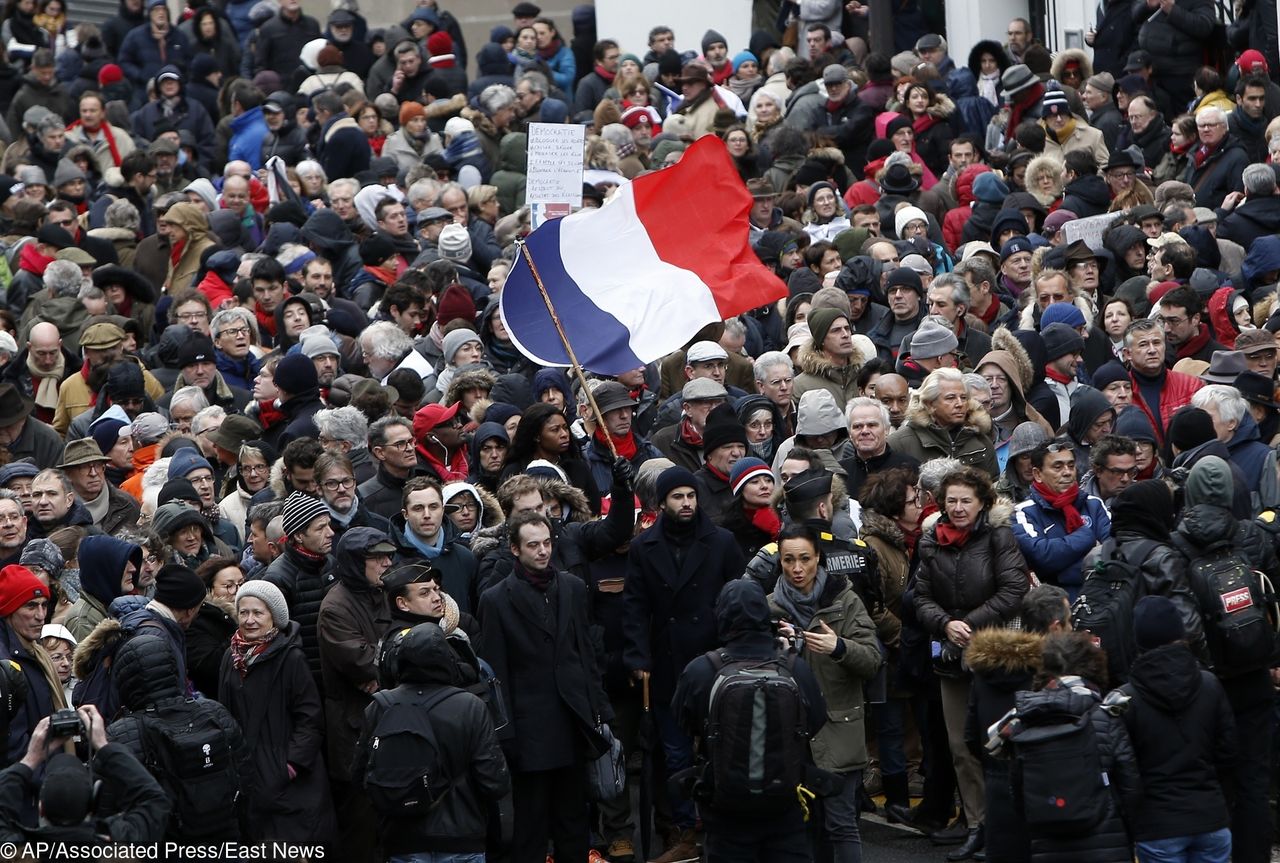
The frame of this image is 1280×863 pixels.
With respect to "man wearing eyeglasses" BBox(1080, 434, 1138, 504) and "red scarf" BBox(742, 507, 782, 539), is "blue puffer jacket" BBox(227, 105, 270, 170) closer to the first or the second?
"red scarf" BBox(742, 507, 782, 539)

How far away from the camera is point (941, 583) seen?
9719mm

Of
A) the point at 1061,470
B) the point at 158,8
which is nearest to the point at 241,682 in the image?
the point at 1061,470

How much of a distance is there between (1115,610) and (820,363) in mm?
3992

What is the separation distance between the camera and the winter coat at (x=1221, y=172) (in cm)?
1595

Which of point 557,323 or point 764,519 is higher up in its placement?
point 557,323

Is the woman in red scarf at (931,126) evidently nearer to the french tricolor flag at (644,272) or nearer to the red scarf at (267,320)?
the red scarf at (267,320)

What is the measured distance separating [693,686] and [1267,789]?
251 cm

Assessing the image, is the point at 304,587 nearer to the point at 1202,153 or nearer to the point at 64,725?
the point at 64,725

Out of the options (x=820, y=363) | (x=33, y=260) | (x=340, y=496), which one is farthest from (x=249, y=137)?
(x=340, y=496)

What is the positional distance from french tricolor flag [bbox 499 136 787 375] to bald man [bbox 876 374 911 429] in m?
1.08

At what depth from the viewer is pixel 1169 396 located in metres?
11.9

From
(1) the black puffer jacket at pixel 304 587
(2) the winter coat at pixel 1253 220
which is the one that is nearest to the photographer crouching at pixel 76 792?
(1) the black puffer jacket at pixel 304 587

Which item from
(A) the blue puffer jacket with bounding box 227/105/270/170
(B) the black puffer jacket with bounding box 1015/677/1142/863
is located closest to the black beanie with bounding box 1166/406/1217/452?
(B) the black puffer jacket with bounding box 1015/677/1142/863

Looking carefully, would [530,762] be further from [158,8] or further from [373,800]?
[158,8]
